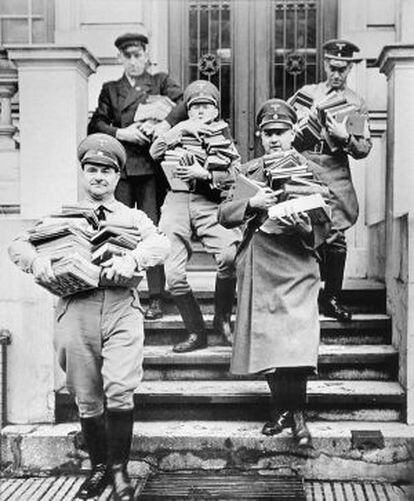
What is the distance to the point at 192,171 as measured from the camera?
20.0ft

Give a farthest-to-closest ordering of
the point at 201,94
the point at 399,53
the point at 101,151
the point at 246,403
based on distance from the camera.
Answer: the point at 399,53 < the point at 201,94 < the point at 246,403 < the point at 101,151

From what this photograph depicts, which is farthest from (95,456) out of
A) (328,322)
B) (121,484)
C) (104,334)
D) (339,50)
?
(339,50)

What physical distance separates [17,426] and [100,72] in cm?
353

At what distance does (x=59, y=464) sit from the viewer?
5.68 meters

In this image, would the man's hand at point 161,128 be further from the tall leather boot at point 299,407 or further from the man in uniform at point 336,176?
the tall leather boot at point 299,407

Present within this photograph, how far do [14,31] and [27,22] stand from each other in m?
0.15

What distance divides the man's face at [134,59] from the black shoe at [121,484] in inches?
123

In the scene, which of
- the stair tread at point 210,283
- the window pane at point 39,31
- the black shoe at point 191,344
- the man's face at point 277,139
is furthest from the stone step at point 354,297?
the window pane at point 39,31

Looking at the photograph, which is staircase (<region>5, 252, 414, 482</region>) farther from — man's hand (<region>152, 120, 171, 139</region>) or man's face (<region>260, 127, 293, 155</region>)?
man's face (<region>260, 127, 293, 155</region>)

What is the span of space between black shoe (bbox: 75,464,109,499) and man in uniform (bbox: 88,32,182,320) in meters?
1.70

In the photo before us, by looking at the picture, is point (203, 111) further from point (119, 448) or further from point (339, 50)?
point (119, 448)

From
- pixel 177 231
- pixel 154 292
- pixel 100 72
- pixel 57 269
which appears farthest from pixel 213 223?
pixel 100 72

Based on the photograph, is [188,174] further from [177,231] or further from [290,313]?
[290,313]

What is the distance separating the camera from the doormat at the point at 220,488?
5109 mm
